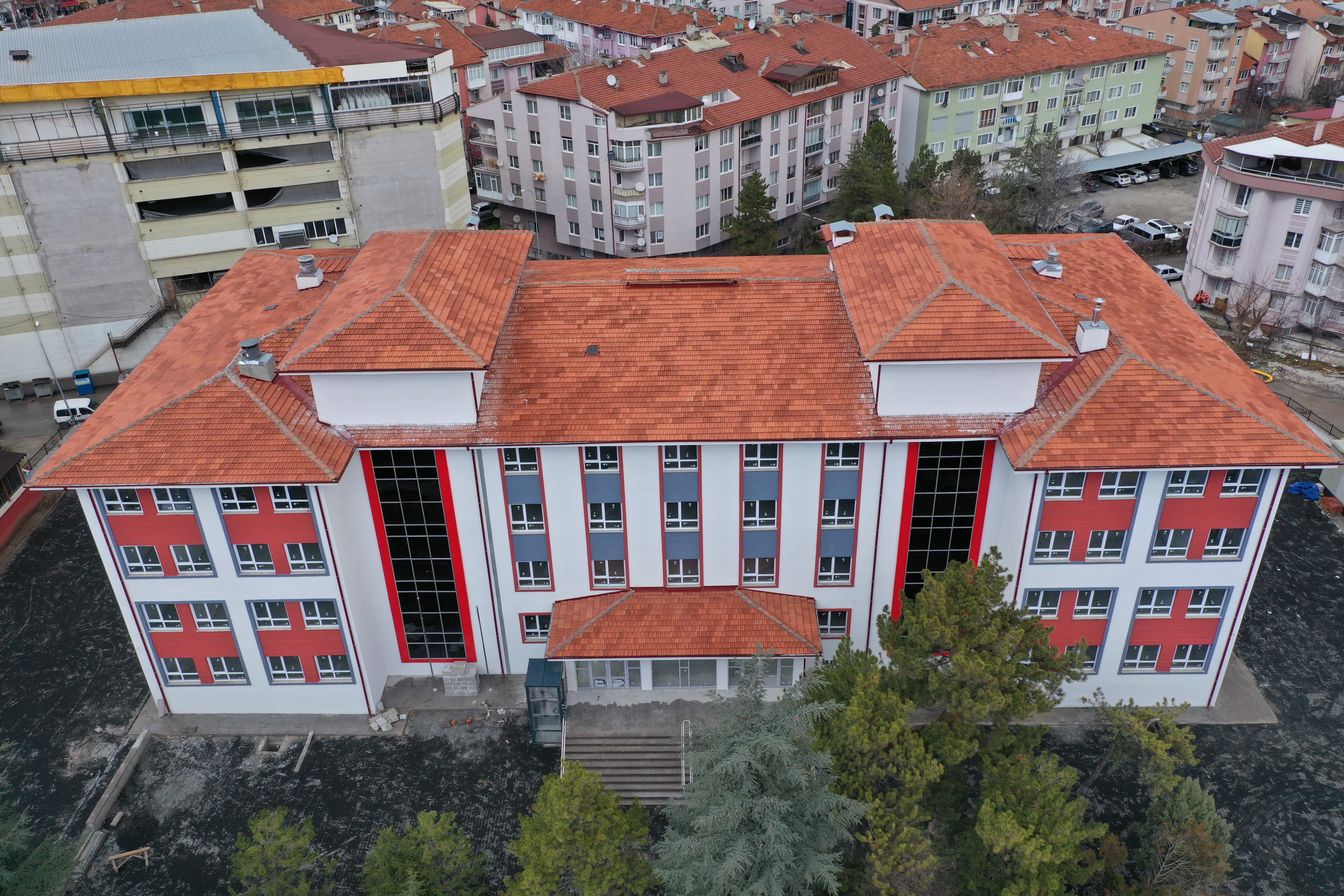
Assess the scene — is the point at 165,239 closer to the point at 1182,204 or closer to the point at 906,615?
the point at 906,615

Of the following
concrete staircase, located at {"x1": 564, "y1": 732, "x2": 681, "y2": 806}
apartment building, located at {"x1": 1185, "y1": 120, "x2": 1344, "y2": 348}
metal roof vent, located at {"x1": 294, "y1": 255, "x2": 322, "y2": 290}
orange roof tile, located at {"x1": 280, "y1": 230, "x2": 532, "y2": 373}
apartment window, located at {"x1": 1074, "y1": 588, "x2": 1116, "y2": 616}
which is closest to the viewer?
orange roof tile, located at {"x1": 280, "y1": 230, "x2": 532, "y2": 373}

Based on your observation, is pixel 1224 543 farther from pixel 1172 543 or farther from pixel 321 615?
pixel 321 615

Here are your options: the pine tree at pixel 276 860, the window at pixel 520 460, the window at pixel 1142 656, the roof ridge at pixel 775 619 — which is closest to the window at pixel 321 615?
the window at pixel 520 460

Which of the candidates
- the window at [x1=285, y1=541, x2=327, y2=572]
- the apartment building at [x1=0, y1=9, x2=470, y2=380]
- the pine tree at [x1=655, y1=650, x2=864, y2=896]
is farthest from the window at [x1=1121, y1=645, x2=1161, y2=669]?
the apartment building at [x1=0, y1=9, x2=470, y2=380]

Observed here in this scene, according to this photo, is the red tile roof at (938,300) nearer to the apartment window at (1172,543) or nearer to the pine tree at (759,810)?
the apartment window at (1172,543)

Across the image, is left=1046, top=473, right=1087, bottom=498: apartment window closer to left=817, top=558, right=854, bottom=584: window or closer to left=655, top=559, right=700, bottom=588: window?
left=817, top=558, right=854, bottom=584: window

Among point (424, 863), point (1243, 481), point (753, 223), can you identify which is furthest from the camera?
point (753, 223)

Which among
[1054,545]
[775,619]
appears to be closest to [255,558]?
[775,619]

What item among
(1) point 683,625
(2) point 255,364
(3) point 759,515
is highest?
(2) point 255,364
